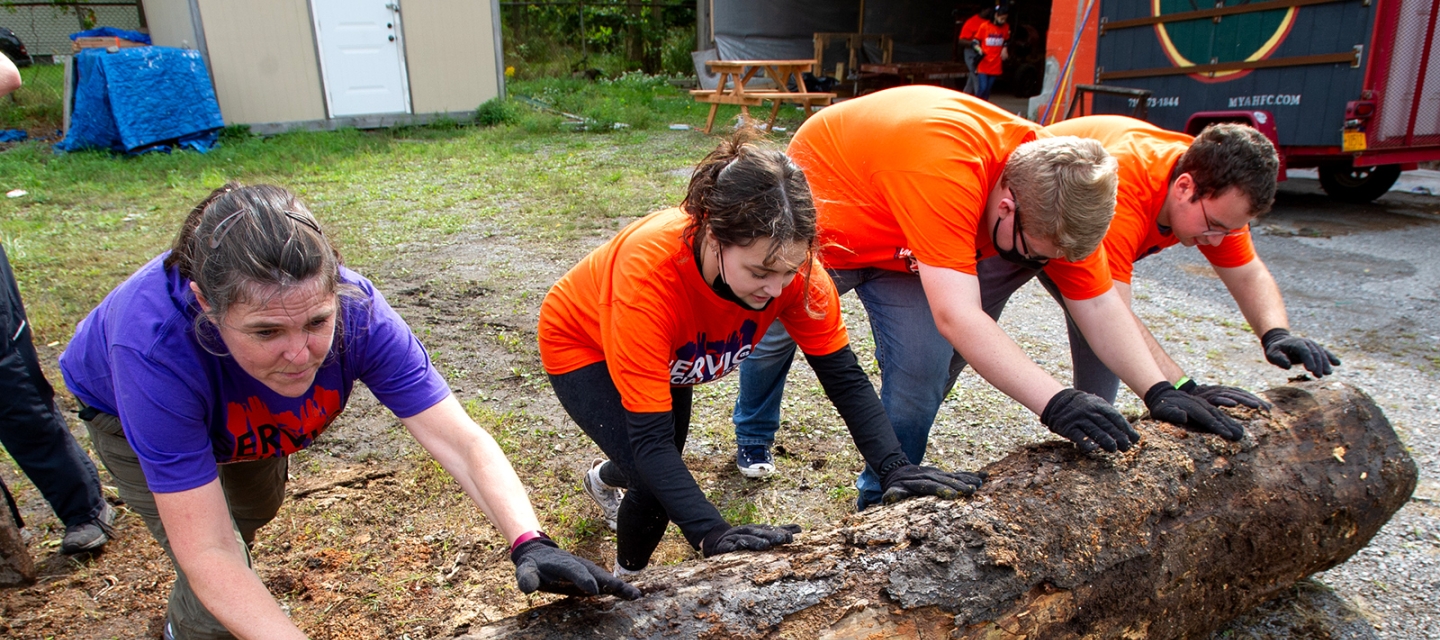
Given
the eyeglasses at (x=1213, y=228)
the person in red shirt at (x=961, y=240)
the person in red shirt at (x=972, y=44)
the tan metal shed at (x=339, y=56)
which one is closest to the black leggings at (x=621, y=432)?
the person in red shirt at (x=961, y=240)

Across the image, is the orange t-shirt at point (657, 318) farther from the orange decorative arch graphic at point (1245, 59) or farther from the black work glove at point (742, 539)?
the orange decorative arch graphic at point (1245, 59)

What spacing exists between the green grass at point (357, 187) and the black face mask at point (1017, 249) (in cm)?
414

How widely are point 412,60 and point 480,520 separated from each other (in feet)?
31.3

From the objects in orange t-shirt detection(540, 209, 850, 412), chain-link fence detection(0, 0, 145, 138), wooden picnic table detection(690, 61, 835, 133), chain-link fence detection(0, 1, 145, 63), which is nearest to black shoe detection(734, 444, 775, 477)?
orange t-shirt detection(540, 209, 850, 412)

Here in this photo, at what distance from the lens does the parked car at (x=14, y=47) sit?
47.3 ft

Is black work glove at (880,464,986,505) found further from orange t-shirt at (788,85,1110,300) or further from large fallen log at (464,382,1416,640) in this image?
orange t-shirt at (788,85,1110,300)

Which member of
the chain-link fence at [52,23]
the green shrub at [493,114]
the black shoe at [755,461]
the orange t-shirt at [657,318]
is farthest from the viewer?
the chain-link fence at [52,23]

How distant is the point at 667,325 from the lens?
1.82 m

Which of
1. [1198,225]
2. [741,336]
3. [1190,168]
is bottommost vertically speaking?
[741,336]

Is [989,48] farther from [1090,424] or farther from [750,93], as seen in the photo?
[1090,424]

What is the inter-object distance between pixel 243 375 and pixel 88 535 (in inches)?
58.4

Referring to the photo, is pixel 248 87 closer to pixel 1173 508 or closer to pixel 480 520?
pixel 480 520

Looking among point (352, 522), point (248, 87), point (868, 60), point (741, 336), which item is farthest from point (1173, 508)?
point (868, 60)

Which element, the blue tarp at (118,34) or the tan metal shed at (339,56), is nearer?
the blue tarp at (118,34)
